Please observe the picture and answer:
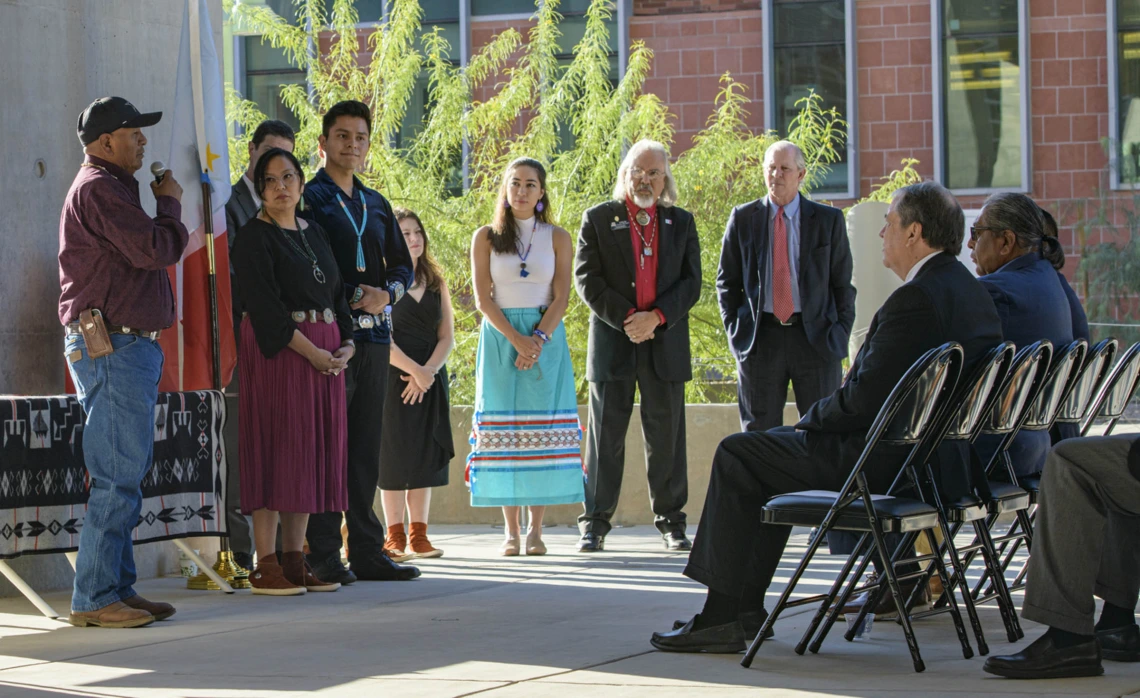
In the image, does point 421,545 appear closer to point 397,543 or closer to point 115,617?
point 397,543

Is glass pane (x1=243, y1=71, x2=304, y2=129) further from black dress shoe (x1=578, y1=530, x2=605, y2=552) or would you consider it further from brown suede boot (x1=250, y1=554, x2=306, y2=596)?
brown suede boot (x1=250, y1=554, x2=306, y2=596)

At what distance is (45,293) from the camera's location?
6629 millimetres

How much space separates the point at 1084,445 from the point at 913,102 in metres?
13.5

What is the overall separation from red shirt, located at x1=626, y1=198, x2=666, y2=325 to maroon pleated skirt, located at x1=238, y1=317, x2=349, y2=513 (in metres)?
2.11

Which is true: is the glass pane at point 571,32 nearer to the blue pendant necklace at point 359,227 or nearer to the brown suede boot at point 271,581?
the blue pendant necklace at point 359,227

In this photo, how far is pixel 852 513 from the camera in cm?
452

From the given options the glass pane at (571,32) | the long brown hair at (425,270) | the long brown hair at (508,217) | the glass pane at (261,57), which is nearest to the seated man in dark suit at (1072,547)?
the long brown hair at (508,217)

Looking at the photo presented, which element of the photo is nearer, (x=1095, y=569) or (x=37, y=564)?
(x=1095, y=569)

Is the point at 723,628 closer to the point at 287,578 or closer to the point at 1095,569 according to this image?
the point at 1095,569

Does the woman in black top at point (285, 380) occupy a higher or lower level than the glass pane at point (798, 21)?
A: lower

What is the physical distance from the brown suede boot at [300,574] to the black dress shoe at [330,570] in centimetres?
14

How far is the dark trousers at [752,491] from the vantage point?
4.76 meters

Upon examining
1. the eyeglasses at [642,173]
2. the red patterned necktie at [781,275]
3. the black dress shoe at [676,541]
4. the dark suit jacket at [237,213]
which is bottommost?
the black dress shoe at [676,541]

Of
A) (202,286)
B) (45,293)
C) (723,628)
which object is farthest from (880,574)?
(45,293)
